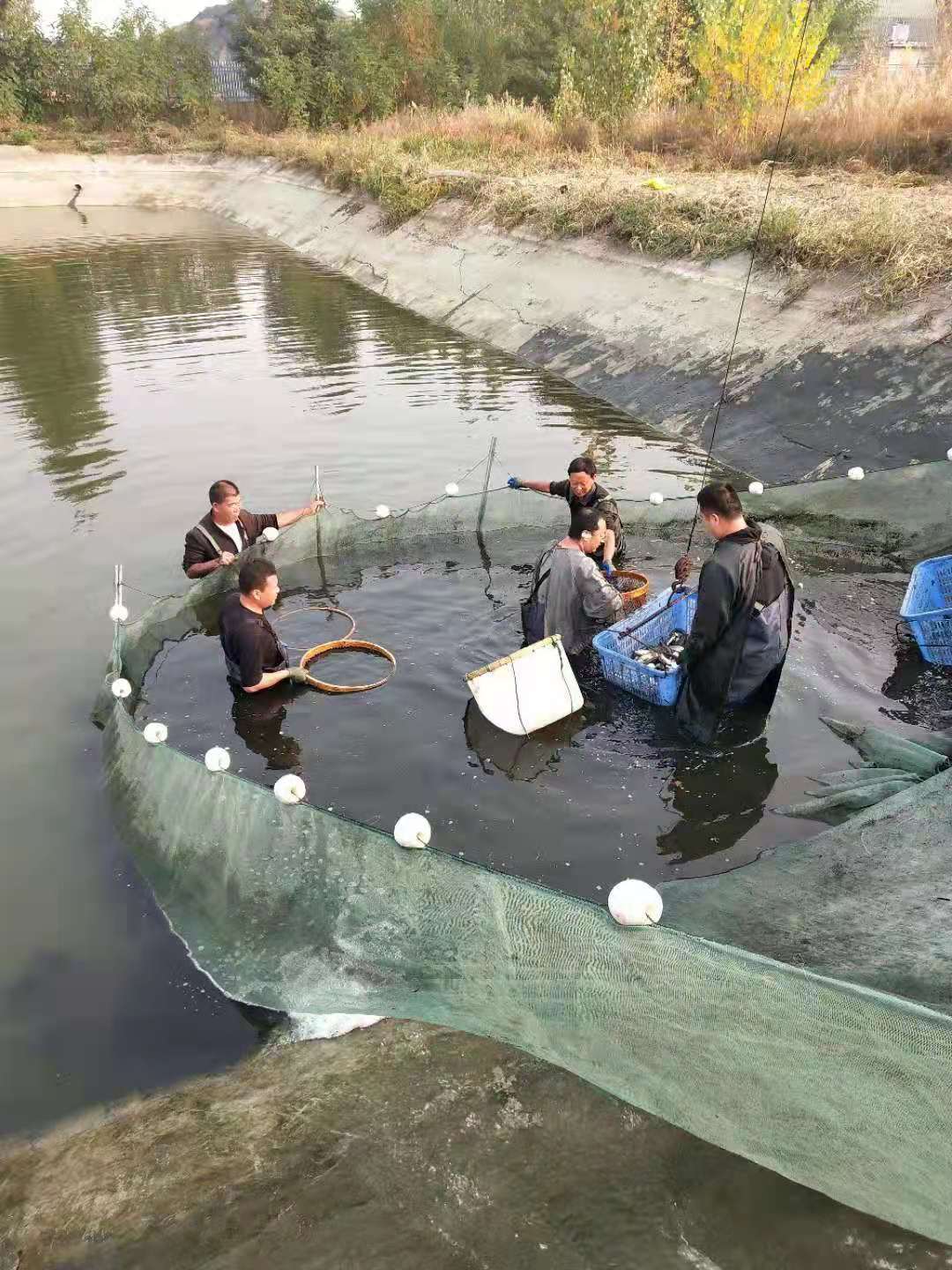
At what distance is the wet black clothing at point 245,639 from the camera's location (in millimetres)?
6461

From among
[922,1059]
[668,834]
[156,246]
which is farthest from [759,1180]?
[156,246]

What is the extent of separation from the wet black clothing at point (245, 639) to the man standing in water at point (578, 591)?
7.44 ft

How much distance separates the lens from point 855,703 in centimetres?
675

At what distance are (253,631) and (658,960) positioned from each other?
4.25 meters

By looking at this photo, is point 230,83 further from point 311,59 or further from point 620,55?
point 620,55

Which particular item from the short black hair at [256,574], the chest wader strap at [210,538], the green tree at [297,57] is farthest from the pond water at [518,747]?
the green tree at [297,57]

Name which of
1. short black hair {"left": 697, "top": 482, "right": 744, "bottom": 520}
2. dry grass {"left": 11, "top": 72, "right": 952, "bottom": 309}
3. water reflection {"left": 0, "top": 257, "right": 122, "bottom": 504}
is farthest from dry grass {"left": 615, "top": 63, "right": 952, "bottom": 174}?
short black hair {"left": 697, "top": 482, "right": 744, "bottom": 520}

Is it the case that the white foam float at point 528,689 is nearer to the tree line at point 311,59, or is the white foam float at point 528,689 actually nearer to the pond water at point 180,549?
the pond water at point 180,549

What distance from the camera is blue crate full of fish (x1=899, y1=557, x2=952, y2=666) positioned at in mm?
6844

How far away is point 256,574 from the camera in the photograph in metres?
6.23

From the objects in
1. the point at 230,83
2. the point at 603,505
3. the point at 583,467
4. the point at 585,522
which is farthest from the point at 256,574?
the point at 230,83

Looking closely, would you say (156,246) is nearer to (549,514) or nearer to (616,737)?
(549,514)

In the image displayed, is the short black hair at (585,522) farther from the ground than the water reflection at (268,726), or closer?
farther from the ground

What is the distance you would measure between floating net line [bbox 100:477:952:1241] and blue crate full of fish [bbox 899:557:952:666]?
274 centimetres
